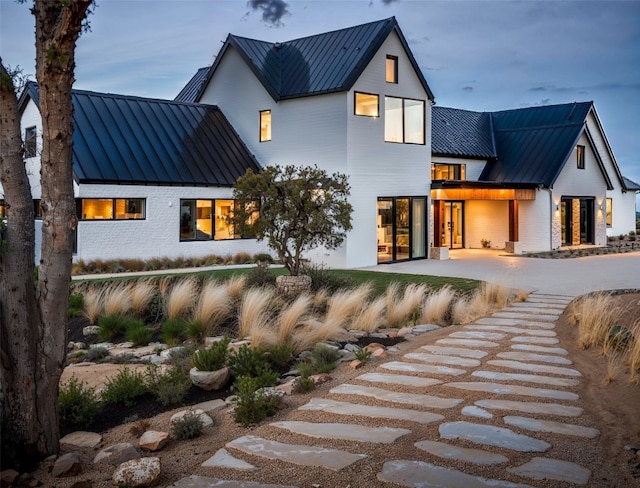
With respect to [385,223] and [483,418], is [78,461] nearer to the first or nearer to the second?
[483,418]

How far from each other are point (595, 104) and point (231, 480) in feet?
112

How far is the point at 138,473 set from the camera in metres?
5.10

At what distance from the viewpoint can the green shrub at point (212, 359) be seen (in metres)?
7.96

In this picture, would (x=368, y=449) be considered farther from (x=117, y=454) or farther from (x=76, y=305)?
(x=76, y=305)

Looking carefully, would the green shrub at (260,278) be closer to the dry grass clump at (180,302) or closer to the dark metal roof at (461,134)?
the dry grass clump at (180,302)

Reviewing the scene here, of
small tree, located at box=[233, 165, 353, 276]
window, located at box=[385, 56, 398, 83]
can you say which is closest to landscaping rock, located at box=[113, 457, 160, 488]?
small tree, located at box=[233, 165, 353, 276]

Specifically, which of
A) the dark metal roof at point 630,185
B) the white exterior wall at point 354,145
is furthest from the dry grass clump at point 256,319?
the dark metal roof at point 630,185

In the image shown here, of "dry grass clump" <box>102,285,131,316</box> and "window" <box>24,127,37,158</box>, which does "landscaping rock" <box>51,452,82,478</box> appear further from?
"window" <box>24,127,37,158</box>

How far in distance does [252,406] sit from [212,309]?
5357 millimetres

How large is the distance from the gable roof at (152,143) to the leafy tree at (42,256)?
16004 millimetres

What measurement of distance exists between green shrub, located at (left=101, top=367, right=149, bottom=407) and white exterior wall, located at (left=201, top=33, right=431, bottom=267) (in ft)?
51.6

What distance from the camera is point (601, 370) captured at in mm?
7910

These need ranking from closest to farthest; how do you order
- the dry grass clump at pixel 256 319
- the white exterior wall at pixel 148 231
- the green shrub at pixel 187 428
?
the green shrub at pixel 187 428
the dry grass clump at pixel 256 319
the white exterior wall at pixel 148 231

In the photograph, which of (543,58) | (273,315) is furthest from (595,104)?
(273,315)
